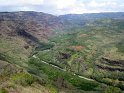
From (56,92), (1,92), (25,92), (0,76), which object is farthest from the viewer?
(0,76)

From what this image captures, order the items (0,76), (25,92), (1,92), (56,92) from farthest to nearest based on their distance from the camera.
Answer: (0,76) → (56,92) → (25,92) → (1,92)

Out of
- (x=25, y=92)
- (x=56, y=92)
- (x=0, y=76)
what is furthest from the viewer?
(x=0, y=76)

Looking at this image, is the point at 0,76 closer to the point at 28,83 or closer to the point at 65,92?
the point at 28,83

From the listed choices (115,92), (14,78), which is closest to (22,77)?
(14,78)

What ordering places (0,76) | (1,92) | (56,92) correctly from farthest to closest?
(0,76), (56,92), (1,92)

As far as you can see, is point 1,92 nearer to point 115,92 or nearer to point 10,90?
point 10,90

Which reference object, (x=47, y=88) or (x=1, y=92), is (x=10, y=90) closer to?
(x=1, y=92)

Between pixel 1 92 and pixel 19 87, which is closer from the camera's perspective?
pixel 1 92

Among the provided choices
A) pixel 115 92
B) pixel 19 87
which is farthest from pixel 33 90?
pixel 115 92

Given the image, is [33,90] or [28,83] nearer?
[33,90]
